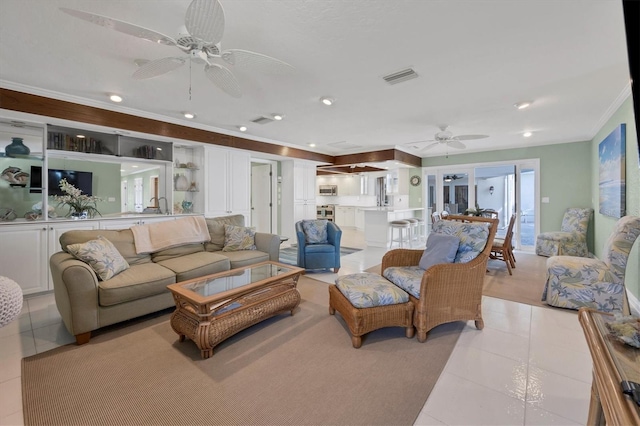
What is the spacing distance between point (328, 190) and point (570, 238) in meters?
7.43

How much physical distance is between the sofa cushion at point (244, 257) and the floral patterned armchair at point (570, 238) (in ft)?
17.8

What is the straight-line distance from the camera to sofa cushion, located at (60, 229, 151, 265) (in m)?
2.80

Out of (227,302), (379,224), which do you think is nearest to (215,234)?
(227,302)

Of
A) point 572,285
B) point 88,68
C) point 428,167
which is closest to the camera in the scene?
point 88,68

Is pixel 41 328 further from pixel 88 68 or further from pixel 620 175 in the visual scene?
pixel 620 175

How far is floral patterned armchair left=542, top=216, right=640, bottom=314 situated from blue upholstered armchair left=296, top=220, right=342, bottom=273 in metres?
2.68

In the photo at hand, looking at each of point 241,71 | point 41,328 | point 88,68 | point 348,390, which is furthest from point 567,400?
point 88,68

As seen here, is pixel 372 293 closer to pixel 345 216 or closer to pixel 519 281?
pixel 519 281

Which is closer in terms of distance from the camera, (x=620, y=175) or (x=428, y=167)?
(x=620, y=175)

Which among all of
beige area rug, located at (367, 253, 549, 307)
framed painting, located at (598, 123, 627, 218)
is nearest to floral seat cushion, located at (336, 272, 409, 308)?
beige area rug, located at (367, 253, 549, 307)

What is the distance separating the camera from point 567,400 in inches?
64.2

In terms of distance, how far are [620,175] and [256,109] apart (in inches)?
190

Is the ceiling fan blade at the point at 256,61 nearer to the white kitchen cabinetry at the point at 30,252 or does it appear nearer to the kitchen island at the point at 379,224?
the white kitchen cabinetry at the point at 30,252

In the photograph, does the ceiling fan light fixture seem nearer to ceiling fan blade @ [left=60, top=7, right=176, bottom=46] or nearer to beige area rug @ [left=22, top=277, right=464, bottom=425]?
beige area rug @ [left=22, top=277, right=464, bottom=425]
